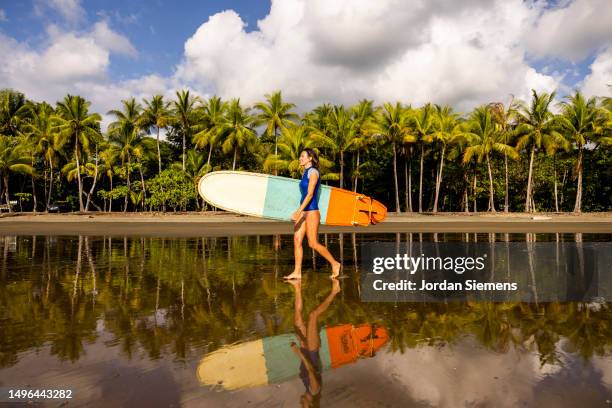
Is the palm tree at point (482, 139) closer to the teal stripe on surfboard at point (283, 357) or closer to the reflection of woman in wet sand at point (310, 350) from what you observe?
the reflection of woman in wet sand at point (310, 350)

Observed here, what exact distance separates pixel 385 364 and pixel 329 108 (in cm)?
3913

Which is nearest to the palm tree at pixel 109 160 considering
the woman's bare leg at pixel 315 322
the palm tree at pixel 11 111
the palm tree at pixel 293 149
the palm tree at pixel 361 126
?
the palm tree at pixel 11 111

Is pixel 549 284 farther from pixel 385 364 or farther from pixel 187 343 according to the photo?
pixel 187 343

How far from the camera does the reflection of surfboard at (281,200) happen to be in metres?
8.83

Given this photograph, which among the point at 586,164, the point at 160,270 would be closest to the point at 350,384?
the point at 160,270

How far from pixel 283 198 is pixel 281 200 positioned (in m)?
0.06

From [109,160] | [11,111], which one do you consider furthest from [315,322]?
[11,111]

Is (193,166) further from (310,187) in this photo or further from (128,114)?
(310,187)

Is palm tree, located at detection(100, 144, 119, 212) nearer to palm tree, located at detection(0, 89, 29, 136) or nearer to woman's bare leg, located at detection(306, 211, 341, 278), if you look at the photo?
palm tree, located at detection(0, 89, 29, 136)

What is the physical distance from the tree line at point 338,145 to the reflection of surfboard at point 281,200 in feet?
78.3

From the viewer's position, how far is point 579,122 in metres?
33.9

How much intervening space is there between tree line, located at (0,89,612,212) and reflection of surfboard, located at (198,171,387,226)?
23.9 m

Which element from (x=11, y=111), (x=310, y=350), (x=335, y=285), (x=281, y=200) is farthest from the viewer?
(x=11, y=111)

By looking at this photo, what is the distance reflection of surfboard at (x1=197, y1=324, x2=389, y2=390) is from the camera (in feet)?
9.05
